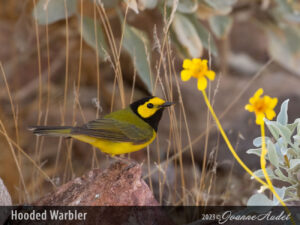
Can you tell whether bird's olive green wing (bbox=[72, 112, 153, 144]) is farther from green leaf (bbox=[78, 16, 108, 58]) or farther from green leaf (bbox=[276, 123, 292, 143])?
green leaf (bbox=[78, 16, 108, 58])

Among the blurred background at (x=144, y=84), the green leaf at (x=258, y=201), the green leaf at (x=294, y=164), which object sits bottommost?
the blurred background at (x=144, y=84)

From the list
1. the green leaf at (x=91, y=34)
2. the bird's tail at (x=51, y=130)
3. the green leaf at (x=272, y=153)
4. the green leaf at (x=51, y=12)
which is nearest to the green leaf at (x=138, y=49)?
the green leaf at (x=91, y=34)

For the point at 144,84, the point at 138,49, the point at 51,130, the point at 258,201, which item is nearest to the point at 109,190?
the point at 51,130

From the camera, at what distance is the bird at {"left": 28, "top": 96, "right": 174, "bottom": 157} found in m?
1.48

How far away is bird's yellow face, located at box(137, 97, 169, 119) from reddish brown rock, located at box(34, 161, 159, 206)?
0.16 meters

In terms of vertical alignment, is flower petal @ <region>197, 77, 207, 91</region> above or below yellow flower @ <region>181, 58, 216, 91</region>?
below

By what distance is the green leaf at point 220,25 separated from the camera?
262 cm

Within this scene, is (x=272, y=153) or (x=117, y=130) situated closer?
(x=272, y=153)

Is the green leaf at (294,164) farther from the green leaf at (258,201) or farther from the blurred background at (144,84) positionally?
the blurred background at (144,84)

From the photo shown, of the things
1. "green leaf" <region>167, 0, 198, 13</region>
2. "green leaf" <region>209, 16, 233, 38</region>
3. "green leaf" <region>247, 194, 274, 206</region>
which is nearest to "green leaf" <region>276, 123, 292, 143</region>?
"green leaf" <region>247, 194, 274, 206</region>

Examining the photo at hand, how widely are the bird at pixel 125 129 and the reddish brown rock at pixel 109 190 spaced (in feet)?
0.31

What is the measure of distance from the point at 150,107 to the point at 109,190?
0.28 metres

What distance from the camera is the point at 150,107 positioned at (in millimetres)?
1561

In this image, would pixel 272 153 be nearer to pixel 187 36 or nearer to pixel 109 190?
pixel 109 190
